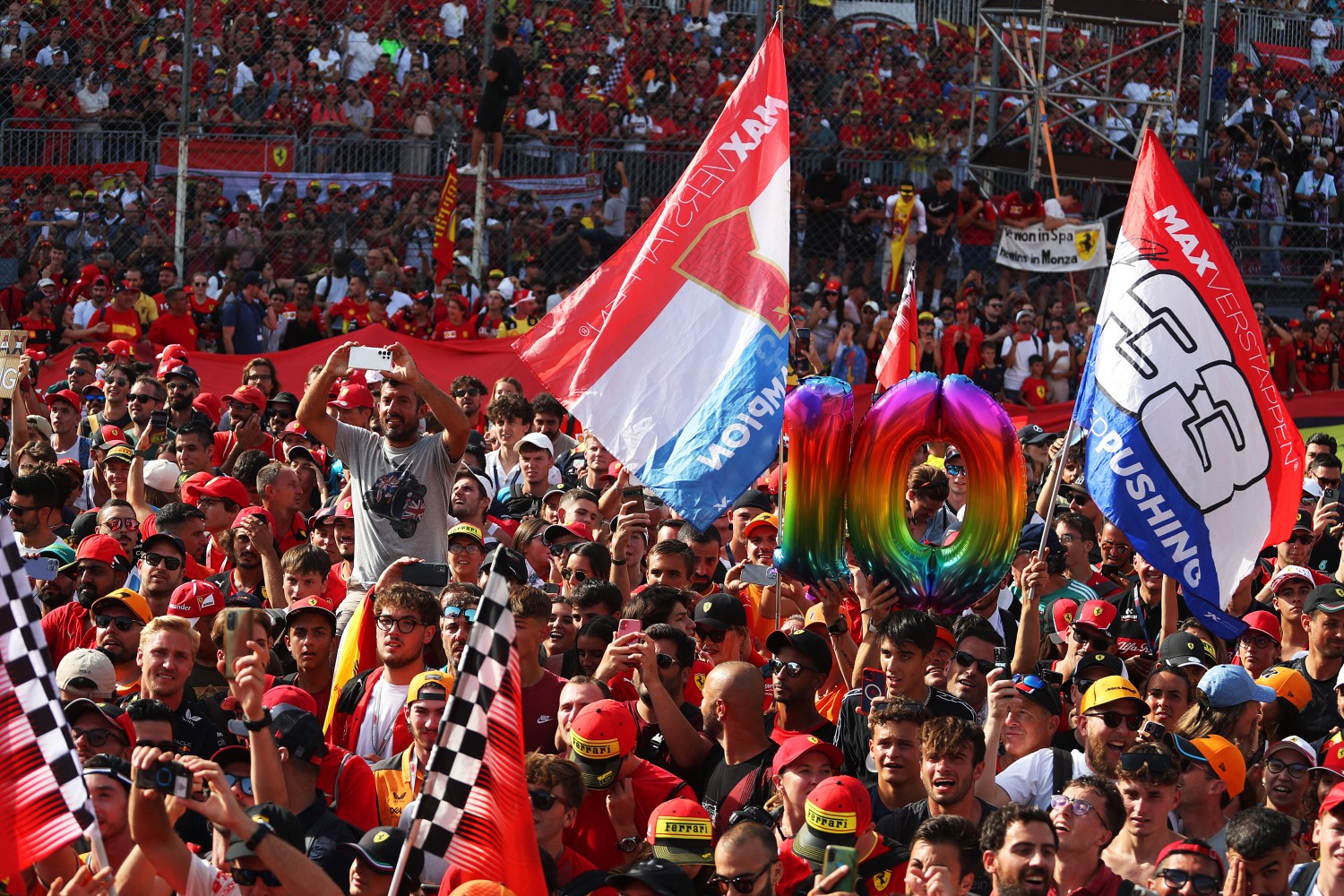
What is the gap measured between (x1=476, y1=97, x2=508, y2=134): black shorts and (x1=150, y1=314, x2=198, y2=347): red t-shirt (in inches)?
123

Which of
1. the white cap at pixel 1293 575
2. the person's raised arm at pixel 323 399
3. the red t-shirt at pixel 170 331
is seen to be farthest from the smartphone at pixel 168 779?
the red t-shirt at pixel 170 331

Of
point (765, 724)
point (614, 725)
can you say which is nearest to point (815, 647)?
point (765, 724)

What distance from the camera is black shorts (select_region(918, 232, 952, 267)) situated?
17.0 m

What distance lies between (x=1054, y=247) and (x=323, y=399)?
10781 millimetres

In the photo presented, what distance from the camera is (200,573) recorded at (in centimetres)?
790

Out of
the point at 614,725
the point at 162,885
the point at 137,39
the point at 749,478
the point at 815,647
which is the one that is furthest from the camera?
the point at 137,39

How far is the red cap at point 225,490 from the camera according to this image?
8.69 meters

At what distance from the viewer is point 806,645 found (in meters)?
6.11

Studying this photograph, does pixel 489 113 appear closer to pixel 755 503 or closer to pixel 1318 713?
pixel 755 503

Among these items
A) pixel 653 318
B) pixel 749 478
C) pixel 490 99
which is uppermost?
pixel 490 99

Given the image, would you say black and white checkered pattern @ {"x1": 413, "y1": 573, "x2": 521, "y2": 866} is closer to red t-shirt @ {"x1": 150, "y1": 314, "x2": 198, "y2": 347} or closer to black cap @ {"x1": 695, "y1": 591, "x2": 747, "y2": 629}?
black cap @ {"x1": 695, "y1": 591, "x2": 747, "y2": 629}

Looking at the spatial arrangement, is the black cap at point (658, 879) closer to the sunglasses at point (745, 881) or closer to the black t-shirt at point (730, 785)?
the sunglasses at point (745, 881)

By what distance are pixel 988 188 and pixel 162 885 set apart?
14382 mm

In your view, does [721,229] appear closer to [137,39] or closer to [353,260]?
[353,260]
